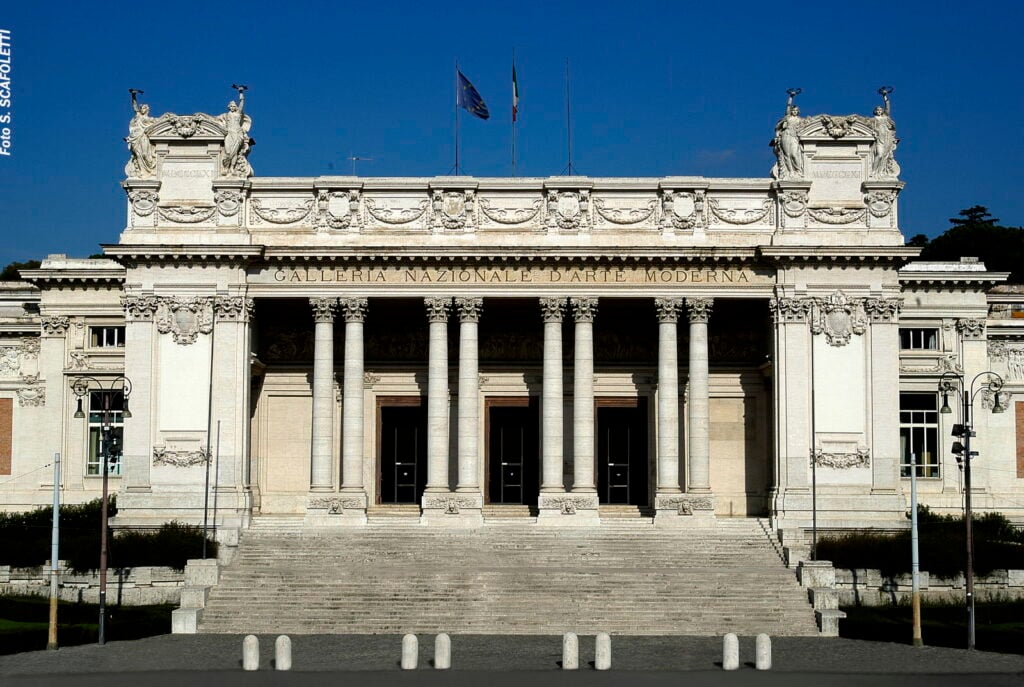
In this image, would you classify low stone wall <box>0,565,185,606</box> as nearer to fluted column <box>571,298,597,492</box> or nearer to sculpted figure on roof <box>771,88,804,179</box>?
fluted column <box>571,298,597,492</box>

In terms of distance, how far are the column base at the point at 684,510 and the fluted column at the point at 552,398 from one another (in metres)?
4.10

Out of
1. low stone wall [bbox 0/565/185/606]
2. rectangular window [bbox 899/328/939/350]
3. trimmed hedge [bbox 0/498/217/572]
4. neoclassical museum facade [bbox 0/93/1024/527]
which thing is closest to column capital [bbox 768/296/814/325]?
neoclassical museum facade [bbox 0/93/1024/527]

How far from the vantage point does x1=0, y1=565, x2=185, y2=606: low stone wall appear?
50250 millimetres

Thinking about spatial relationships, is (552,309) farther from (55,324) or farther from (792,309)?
(55,324)

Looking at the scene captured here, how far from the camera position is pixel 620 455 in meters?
64.8

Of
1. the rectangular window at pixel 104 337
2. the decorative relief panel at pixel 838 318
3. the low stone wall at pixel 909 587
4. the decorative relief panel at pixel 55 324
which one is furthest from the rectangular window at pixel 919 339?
the decorative relief panel at pixel 55 324

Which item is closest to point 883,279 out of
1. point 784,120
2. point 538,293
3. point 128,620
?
point 784,120

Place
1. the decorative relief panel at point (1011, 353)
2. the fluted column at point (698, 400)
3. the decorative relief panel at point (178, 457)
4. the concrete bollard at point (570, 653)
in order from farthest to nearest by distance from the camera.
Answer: the decorative relief panel at point (1011, 353)
the fluted column at point (698, 400)
the decorative relief panel at point (178, 457)
the concrete bollard at point (570, 653)

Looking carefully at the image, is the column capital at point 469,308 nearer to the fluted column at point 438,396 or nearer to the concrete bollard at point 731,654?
the fluted column at point 438,396

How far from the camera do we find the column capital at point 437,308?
196 feet

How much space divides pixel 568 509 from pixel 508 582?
7885 mm

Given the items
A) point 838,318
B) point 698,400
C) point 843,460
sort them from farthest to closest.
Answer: point 698,400 < point 838,318 < point 843,460

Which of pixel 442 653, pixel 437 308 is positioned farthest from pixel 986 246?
pixel 442 653

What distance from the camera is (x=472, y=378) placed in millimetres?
60062
